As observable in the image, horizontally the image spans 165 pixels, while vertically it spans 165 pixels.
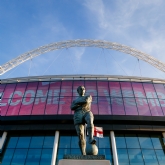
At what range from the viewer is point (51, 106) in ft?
75.2

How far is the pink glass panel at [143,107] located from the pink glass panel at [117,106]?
2272 mm

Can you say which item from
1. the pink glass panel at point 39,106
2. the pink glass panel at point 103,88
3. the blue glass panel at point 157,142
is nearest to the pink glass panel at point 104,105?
the pink glass panel at point 103,88

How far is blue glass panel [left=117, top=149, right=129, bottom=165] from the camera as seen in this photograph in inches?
754

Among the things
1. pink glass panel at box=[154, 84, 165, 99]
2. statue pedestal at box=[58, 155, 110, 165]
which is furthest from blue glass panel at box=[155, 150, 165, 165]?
statue pedestal at box=[58, 155, 110, 165]

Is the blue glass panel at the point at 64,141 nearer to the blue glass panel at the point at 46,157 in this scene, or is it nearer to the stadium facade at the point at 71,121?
the stadium facade at the point at 71,121

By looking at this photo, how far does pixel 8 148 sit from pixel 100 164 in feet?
64.5

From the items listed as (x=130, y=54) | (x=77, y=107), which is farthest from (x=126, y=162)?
(x=130, y=54)

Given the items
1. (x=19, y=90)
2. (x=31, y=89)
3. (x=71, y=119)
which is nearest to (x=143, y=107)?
(x=71, y=119)

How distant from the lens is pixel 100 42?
1561 inches

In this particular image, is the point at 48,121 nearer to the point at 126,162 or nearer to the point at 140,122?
the point at 126,162

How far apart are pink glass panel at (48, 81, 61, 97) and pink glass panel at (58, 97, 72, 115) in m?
1.29

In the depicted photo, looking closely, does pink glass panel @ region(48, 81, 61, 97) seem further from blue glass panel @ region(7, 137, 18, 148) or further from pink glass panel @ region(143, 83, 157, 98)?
pink glass panel @ region(143, 83, 157, 98)

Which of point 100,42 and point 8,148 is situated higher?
point 100,42

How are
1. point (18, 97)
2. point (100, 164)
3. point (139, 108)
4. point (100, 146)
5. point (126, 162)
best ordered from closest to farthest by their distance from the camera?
point (100, 164) → point (126, 162) → point (100, 146) → point (139, 108) → point (18, 97)
